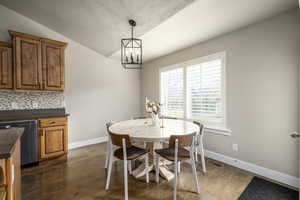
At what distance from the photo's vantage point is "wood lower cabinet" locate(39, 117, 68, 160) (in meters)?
2.83

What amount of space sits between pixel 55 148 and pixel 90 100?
4.89ft

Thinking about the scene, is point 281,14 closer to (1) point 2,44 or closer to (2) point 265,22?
(2) point 265,22

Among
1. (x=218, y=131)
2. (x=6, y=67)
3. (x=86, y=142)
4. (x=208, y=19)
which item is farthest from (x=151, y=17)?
(x=86, y=142)

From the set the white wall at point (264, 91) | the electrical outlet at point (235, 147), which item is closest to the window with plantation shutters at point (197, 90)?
the white wall at point (264, 91)

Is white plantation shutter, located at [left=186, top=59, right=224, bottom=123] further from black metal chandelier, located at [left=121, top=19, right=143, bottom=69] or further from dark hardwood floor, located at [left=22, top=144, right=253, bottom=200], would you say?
black metal chandelier, located at [left=121, top=19, right=143, bottom=69]

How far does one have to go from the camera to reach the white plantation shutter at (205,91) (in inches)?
114

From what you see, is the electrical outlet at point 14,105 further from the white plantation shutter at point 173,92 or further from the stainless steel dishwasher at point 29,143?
the white plantation shutter at point 173,92

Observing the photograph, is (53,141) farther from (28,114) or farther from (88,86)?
(88,86)

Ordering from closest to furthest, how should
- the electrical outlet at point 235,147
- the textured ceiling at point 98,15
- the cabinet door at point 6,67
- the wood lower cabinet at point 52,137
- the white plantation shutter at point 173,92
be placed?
the textured ceiling at point 98,15 → the electrical outlet at point 235,147 → the cabinet door at point 6,67 → the wood lower cabinet at point 52,137 → the white plantation shutter at point 173,92

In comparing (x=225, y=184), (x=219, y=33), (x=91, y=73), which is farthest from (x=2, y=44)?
(x=225, y=184)

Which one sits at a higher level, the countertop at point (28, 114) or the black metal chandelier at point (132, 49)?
the black metal chandelier at point (132, 49)

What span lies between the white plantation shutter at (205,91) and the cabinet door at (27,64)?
10.3ft

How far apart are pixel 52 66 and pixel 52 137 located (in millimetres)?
1458

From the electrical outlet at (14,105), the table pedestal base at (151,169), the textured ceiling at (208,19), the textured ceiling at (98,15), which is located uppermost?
the textured ceiling at (98,15)
